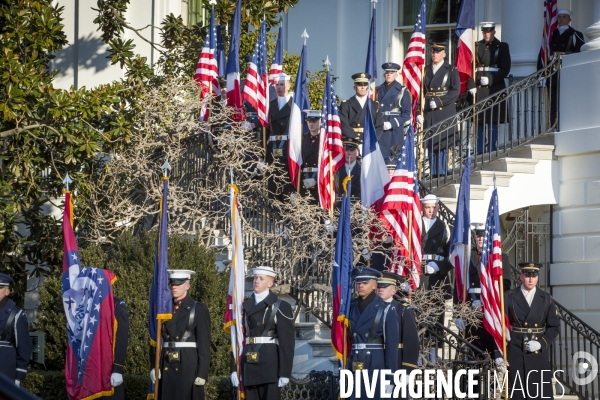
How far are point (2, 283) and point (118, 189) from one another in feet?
10.7

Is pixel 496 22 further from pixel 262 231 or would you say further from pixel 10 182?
pixel 10 182

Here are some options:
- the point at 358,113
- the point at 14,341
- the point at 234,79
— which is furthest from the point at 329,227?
the point at 234,79

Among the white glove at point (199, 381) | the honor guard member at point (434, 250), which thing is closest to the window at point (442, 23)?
the honor guard member at point (434, 250)

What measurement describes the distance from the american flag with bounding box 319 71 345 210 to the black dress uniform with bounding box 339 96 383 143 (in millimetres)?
1035

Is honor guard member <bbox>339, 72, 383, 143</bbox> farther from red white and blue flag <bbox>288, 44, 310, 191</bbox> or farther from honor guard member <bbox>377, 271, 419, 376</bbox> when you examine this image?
honor guard member <bbox>377, 271, 419, 376</bbox>

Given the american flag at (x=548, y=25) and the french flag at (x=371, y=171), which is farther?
the american flag at (x=548, y=25)

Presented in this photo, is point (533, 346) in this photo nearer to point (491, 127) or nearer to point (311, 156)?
point (311, 156)

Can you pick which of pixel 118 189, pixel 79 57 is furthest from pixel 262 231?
pixel 79 57

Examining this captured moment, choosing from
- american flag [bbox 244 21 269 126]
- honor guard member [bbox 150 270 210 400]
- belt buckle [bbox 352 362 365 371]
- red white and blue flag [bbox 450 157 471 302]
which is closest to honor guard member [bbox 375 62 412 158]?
american flag [bbox 244 21 269 126]

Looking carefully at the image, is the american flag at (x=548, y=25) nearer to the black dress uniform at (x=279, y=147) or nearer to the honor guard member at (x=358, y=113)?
the honor guard member at (x=358, y=113)

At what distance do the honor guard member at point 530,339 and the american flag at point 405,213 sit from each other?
1176mm

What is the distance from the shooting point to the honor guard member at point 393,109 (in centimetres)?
1482

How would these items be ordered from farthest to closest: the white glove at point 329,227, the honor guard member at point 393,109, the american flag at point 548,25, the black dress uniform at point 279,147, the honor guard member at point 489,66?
the american flag at point 548,25
the honor guard member at point 489,66
the honor guard member at point 393,109
the black dress uniform at point 279,147
the white glove at point 329,227

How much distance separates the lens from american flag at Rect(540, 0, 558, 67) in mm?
16406
